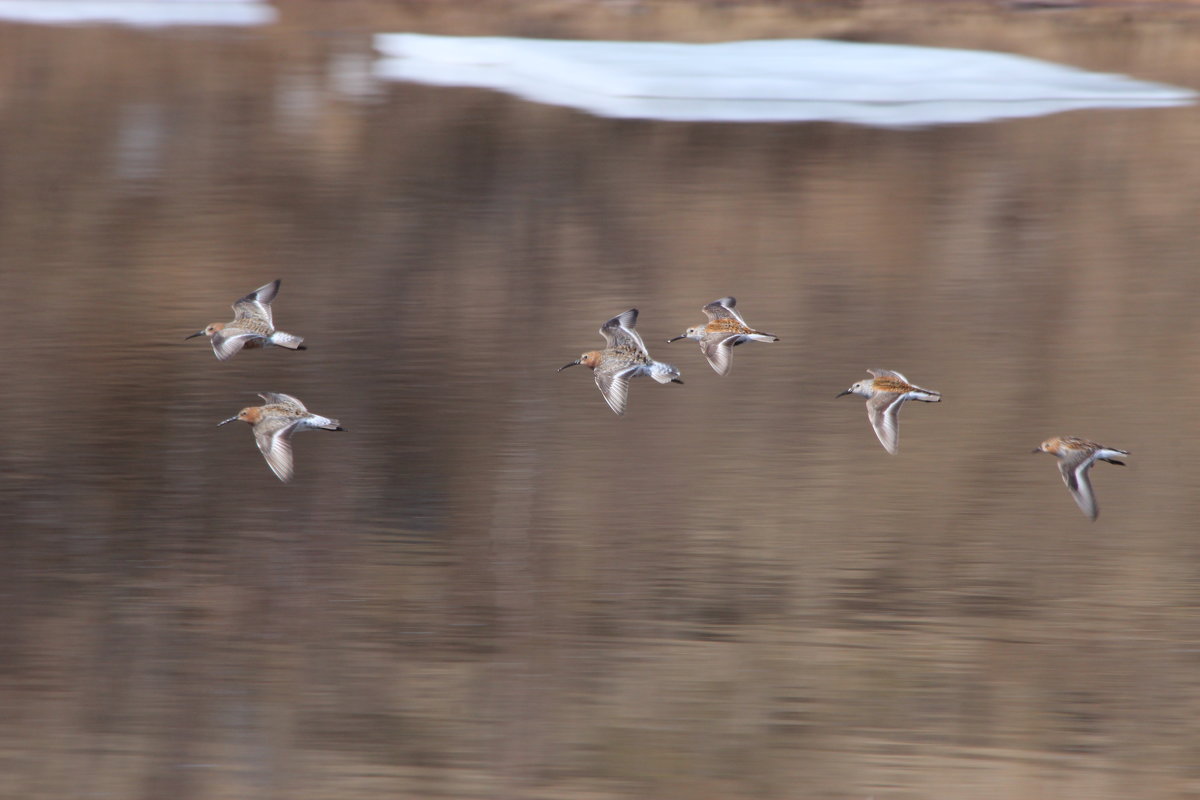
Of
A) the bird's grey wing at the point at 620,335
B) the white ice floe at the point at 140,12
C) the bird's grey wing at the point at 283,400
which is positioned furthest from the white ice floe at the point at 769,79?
the bird's grey wing at the point at 283,400

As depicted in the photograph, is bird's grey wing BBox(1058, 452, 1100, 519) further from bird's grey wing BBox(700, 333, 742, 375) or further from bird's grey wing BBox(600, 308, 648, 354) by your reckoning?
bird's grey wing BBox(600, 308, 648, 354)

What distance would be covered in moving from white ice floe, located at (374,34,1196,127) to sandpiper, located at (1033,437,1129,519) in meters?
1.46

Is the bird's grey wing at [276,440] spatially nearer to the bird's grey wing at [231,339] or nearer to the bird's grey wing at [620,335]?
the bird's grey wing at [231,339]

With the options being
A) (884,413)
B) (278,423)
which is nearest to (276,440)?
(278,423)

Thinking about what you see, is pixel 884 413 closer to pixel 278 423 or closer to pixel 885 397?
pixel 885 397

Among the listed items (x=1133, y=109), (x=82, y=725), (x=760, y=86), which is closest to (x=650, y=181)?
(x=760, y=86)

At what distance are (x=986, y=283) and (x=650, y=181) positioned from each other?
982 millimetres

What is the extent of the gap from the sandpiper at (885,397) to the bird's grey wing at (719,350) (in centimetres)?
30

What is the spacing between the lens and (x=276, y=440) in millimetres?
2592

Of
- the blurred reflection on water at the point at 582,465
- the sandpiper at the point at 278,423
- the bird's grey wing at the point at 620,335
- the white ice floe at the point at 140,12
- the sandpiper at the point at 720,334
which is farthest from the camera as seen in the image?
the white ice floe at the point at 140,12

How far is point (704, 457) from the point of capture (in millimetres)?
2822

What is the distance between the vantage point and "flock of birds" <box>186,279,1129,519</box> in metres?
2.60

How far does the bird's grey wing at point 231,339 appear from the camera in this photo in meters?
2.72

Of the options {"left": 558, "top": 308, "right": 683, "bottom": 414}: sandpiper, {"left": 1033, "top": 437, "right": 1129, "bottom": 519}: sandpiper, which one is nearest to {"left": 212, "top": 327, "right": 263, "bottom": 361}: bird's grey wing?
{"left": 558, "top": 308, "right": 683, "bottom": 414}: sandpiper
